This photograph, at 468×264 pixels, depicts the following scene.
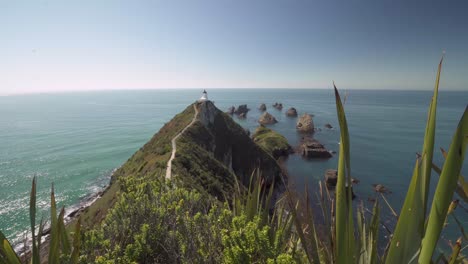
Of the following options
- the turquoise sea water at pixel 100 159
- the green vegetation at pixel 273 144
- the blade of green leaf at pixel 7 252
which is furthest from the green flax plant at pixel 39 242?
the green vegetation at pixel 273 144

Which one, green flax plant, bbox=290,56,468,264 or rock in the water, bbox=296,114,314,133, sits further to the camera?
rock in the water, bbox=296,114,314,133

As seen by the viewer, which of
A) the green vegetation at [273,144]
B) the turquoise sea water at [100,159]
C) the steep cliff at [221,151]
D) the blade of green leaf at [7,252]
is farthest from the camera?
the green vegetation at [273,144]

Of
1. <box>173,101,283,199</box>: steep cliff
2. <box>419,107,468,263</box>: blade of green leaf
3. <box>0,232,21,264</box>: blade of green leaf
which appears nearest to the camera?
<box>419,107,468,263</box>: blade of green leaf

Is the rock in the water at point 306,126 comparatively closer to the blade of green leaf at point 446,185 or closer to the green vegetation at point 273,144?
the green vegetation at point 273,144

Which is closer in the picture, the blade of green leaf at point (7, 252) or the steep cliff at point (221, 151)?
the blade of green leaf at point (7, 252)

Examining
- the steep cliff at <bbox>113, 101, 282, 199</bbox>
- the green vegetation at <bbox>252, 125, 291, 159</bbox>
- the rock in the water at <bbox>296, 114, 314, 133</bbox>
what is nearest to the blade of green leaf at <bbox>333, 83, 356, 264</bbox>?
the steep cliff at <bbox>113, 101, 282, 199</bbox>

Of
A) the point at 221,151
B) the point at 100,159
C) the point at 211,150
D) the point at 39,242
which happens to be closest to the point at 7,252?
the point at 39,242

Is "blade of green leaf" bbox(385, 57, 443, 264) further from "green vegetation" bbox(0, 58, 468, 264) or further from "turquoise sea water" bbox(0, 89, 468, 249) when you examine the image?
"turquoise sea water" bbox(0, 89, 468, 249)

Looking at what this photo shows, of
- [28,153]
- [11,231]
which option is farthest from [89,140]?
[11,231]

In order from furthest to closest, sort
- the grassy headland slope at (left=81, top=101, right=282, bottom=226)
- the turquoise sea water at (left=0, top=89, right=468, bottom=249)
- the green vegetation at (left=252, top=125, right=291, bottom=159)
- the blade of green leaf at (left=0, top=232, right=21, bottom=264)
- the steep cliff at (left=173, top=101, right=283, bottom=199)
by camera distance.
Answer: the green vegetation at (left=252, top=125, right=291, bottom=159), the turquoise sea water at (left=0, top=89, right=468, bottom=249), the grassy headland slope at (left=81, top=101, right=282, bottom=226), the steep cliff at (left=173, top=101, right=283, bottom=199), the blade of green leaf at (left=0, top=232, right=21, bottom=264)
